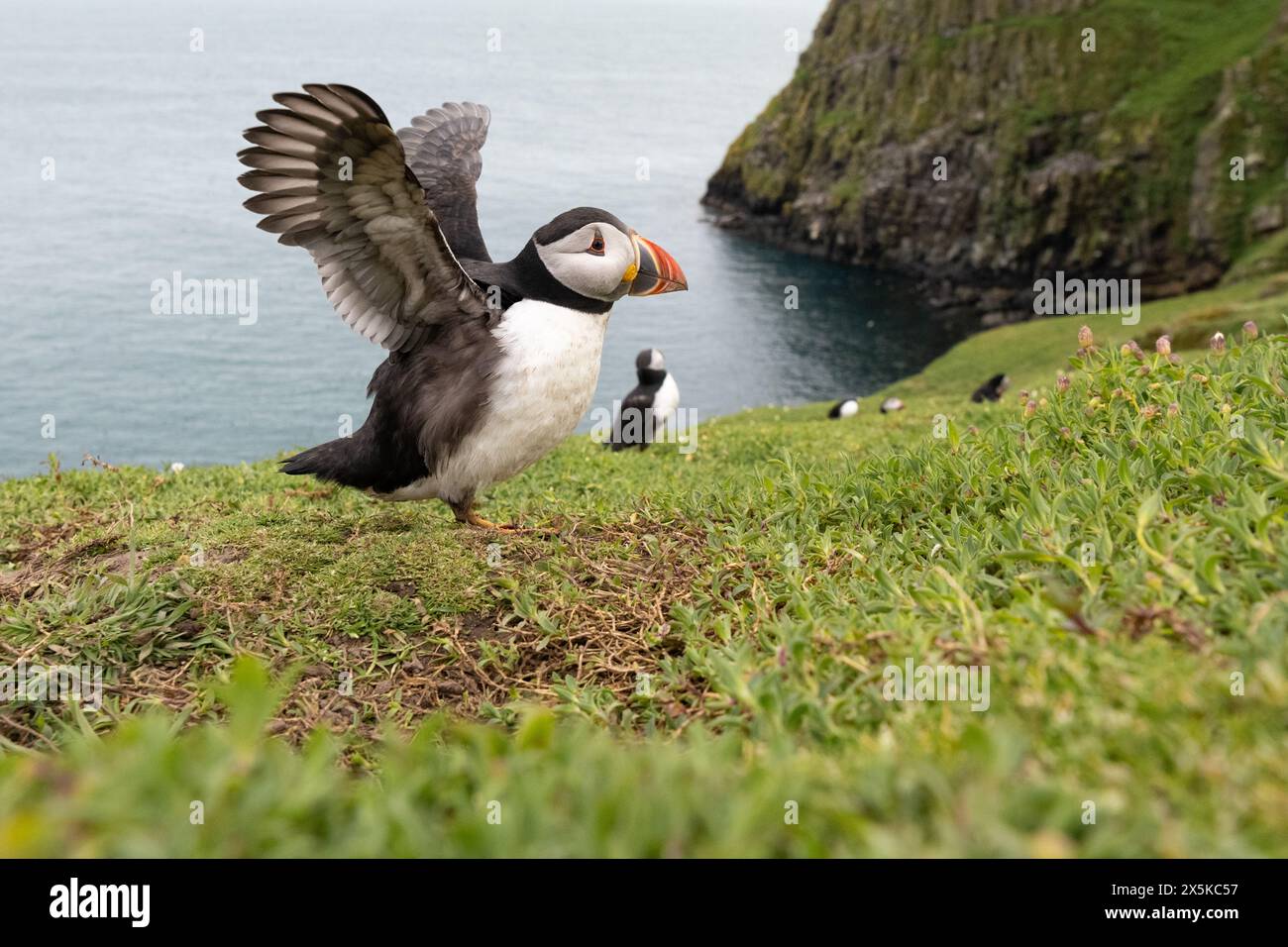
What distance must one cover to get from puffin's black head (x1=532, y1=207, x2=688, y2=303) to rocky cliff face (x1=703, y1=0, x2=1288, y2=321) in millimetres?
44973

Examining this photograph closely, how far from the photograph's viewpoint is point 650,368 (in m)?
16.7

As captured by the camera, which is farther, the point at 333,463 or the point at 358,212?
A: the point at 333,463

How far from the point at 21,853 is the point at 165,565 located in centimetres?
416

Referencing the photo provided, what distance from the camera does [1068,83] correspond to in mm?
60219

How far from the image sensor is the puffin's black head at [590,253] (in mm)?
5402

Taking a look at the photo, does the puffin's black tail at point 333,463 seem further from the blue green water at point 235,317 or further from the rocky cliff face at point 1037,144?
the rocky cliff face at point 1037,144

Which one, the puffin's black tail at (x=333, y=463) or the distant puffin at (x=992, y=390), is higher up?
the distant puffin at (x=992, y=390)

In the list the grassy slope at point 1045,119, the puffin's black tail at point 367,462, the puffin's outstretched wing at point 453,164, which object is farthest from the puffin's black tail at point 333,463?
the grassy slope at point 1045,119

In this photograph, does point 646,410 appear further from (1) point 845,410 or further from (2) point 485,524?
(1) point 845,410

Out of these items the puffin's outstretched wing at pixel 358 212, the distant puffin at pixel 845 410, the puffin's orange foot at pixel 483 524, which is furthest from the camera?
the distant puffin at pixel 845 410

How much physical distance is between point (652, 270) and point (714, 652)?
2576mm

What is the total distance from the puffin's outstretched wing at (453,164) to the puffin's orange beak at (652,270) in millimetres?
1164

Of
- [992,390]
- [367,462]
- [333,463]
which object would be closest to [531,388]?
[367,462]
